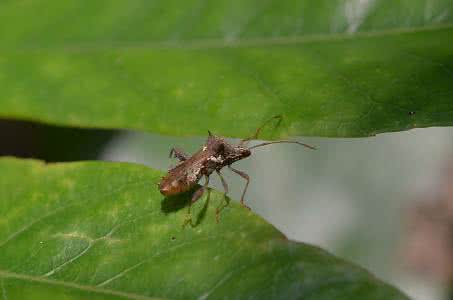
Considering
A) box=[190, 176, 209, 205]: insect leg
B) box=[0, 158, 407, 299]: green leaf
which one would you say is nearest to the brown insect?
box=[190, 176, 209, 205]: insect leg

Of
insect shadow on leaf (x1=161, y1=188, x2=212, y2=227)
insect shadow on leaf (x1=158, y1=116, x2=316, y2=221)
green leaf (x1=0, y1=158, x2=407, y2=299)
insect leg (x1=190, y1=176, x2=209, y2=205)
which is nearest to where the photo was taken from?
green leaf (x1=0, y1=158, x2=407, y2=299)

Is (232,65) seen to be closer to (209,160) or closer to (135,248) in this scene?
(209,160)

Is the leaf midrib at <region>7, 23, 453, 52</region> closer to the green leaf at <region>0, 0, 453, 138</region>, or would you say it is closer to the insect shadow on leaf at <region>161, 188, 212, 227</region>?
the green leaf at <region>0, 0, 453, 138</region>

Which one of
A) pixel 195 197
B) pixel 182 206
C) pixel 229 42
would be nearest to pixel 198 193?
pixel 195 197

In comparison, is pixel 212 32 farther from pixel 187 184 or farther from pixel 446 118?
pixel 446 118

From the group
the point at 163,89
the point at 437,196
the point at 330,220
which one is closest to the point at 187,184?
the point at 163,89

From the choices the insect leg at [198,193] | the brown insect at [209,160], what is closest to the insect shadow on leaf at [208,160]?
Answer: the brown insect at [209,160]

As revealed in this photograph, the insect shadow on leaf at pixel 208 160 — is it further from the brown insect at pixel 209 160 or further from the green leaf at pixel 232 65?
the green leaf at pixel 232 65
